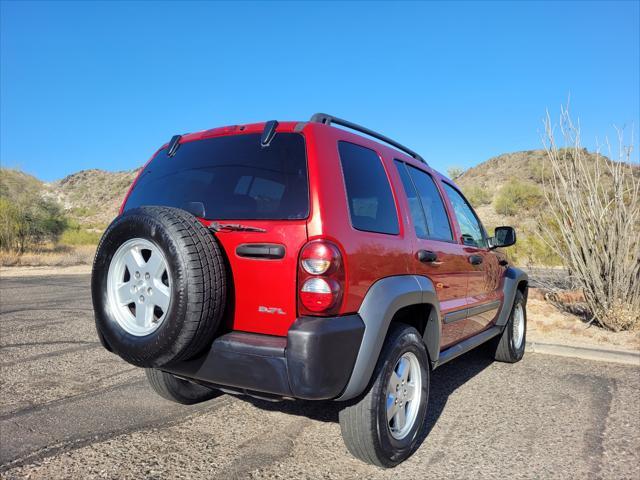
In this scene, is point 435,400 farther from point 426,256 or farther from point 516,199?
point 516,199

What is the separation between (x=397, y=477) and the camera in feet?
8.79

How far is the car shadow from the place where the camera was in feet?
11.7

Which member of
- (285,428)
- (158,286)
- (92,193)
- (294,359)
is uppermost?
(92,193)

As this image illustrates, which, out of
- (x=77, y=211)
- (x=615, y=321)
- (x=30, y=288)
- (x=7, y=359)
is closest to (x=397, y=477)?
(x=7, y=359)

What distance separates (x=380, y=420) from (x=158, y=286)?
1398mm

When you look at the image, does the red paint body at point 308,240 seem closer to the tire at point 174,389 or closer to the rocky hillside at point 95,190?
the tire at point 174,389

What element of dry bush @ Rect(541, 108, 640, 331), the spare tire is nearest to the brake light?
the spare tire

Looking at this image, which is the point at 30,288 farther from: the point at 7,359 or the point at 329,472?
the point at 329,472

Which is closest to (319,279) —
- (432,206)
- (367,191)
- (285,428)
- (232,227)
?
(232,227)

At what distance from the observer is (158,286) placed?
8.17 ft

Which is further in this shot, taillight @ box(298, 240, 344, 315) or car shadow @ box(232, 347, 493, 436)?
car shadow @ box(232, 347, 493, 436)

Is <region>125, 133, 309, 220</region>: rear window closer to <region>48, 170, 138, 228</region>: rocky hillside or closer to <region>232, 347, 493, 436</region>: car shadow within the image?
<region>232, 347, 493, 436</region>: car shadow

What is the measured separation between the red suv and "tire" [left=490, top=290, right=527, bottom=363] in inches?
89.2

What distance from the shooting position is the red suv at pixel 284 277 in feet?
7.75
